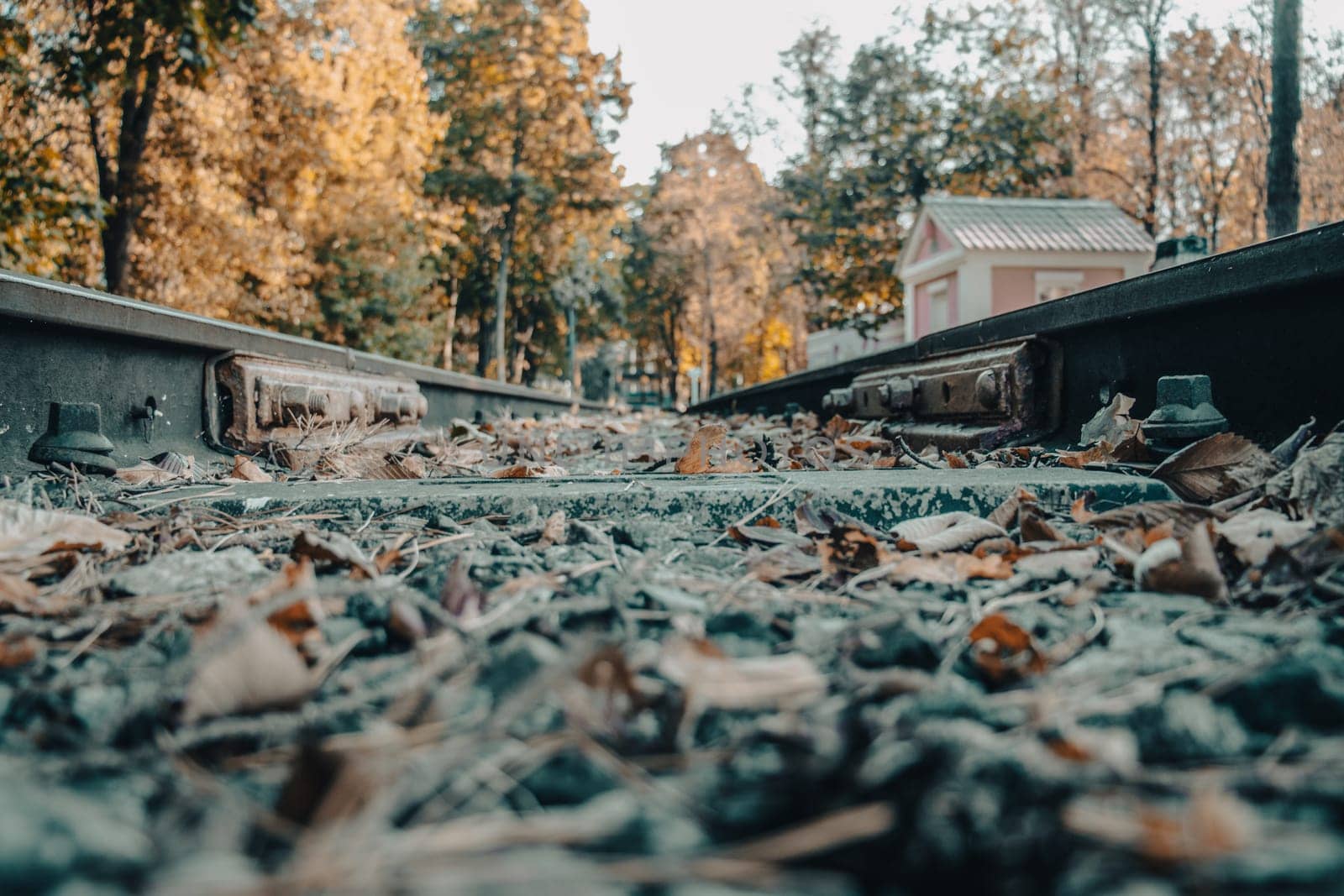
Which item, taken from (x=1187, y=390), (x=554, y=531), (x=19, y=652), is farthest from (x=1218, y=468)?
(x=19, y=652)

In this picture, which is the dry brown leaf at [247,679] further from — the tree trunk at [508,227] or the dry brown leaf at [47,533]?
the tree trunk at [508,227]

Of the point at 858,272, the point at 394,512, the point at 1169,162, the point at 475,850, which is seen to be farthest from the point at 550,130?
the point at 475,850

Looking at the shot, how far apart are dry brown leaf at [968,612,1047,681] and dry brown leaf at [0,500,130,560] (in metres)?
1.59

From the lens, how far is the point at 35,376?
270cm

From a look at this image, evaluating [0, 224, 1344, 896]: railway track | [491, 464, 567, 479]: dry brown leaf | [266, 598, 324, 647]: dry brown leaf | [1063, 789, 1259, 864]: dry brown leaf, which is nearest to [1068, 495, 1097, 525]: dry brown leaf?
[0, 224, 1344, 896]: railway track

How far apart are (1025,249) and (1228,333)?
59.0 ft

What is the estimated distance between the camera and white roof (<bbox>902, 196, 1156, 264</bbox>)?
62.1 feet

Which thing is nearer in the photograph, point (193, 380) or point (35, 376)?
point (35, 376)

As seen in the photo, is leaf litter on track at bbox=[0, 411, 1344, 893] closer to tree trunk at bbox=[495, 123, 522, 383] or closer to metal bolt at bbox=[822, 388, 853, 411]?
metal bolt at bbox=[822, 388, 853, 411]

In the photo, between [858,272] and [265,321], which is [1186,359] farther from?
[858,272]

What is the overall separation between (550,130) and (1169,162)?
59.9 feet

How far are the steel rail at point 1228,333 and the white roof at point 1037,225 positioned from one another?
1673cm

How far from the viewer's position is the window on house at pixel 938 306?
2084cm

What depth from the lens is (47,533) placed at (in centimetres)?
167
